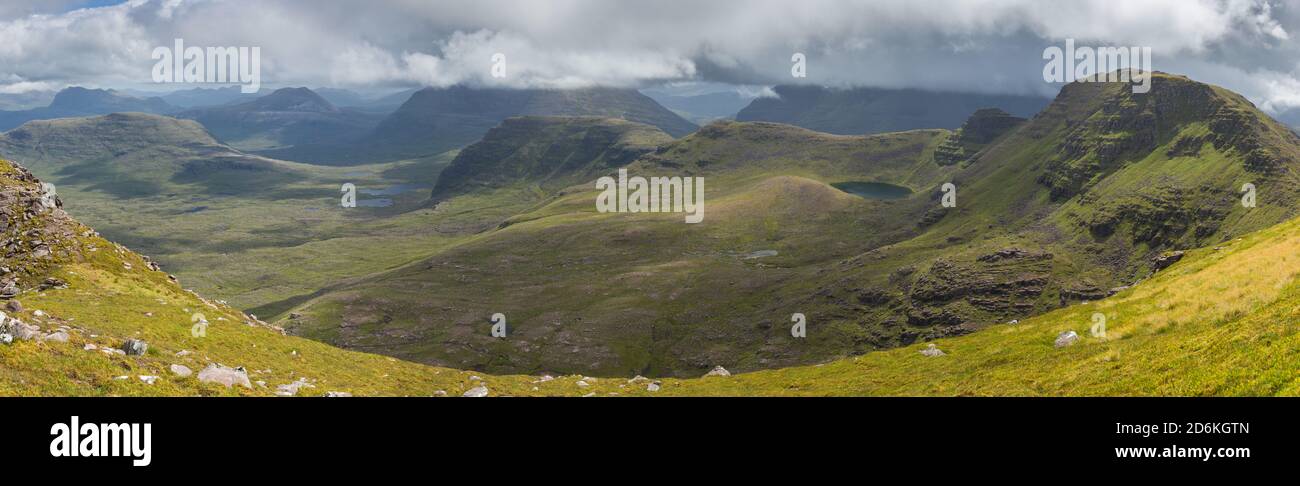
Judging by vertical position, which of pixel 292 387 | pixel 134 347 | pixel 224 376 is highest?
pixel 134 347

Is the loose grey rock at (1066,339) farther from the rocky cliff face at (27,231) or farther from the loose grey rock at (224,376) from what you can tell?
the rocky cliff face at (27,231)

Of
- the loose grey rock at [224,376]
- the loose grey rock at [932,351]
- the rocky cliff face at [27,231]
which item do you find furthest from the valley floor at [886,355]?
the rocky cliff face at [27,231]

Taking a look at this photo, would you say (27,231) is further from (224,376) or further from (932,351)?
(932,351)

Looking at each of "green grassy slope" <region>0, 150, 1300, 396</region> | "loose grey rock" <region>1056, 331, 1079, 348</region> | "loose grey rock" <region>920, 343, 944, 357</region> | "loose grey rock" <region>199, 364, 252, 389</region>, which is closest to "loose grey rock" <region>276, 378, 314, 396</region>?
"green grassy slope" <region>0, 150, 1300, 396</region>

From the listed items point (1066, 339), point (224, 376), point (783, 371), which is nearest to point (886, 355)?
point (783, 371)

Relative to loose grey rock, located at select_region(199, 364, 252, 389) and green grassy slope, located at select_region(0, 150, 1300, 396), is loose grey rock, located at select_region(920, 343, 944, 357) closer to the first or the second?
green grassy slope, located at select_region(0, 150, 1300, 396)
